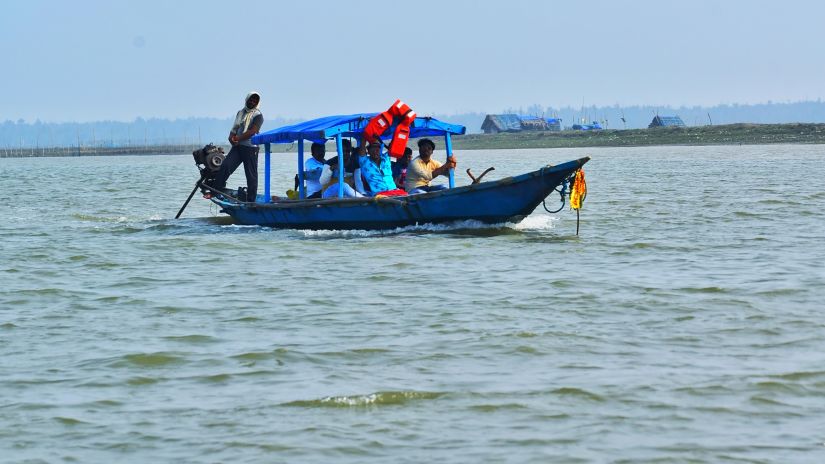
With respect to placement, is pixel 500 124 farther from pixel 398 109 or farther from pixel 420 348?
pixel 420 348

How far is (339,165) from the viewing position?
55.3ft

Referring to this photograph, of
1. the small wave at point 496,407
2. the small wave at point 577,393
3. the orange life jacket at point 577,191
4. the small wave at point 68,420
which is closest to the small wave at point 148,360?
the small wave at point 68,420

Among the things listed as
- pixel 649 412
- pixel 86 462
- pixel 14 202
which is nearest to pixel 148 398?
pixel 86 462

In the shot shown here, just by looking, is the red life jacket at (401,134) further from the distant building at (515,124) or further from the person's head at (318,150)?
the distant building at (515,124)

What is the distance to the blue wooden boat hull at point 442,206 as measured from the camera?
50.6 feet

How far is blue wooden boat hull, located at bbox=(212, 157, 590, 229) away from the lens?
15422 millimetres

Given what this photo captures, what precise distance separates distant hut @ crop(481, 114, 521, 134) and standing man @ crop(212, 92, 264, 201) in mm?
98709

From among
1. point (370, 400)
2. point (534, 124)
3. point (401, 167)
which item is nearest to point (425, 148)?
point (401, 167)

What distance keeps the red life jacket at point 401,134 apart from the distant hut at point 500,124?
10048cm

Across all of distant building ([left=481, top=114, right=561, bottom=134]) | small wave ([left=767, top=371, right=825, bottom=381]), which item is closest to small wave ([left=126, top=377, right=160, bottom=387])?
small wave ([left=767, top=371, right=825, bottom=381])

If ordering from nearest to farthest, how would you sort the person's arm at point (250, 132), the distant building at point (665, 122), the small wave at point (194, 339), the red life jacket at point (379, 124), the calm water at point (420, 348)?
the calm water at point (420, 348), the small wave at point (194, 339), the red life jacket at point (379, 124), the person's arm at point (250, 132), the distant building at point (665, 122)

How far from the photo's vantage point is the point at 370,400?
7359 mm

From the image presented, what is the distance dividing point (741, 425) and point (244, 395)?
301cm

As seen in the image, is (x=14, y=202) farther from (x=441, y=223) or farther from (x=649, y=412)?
(x=649, y=412)
